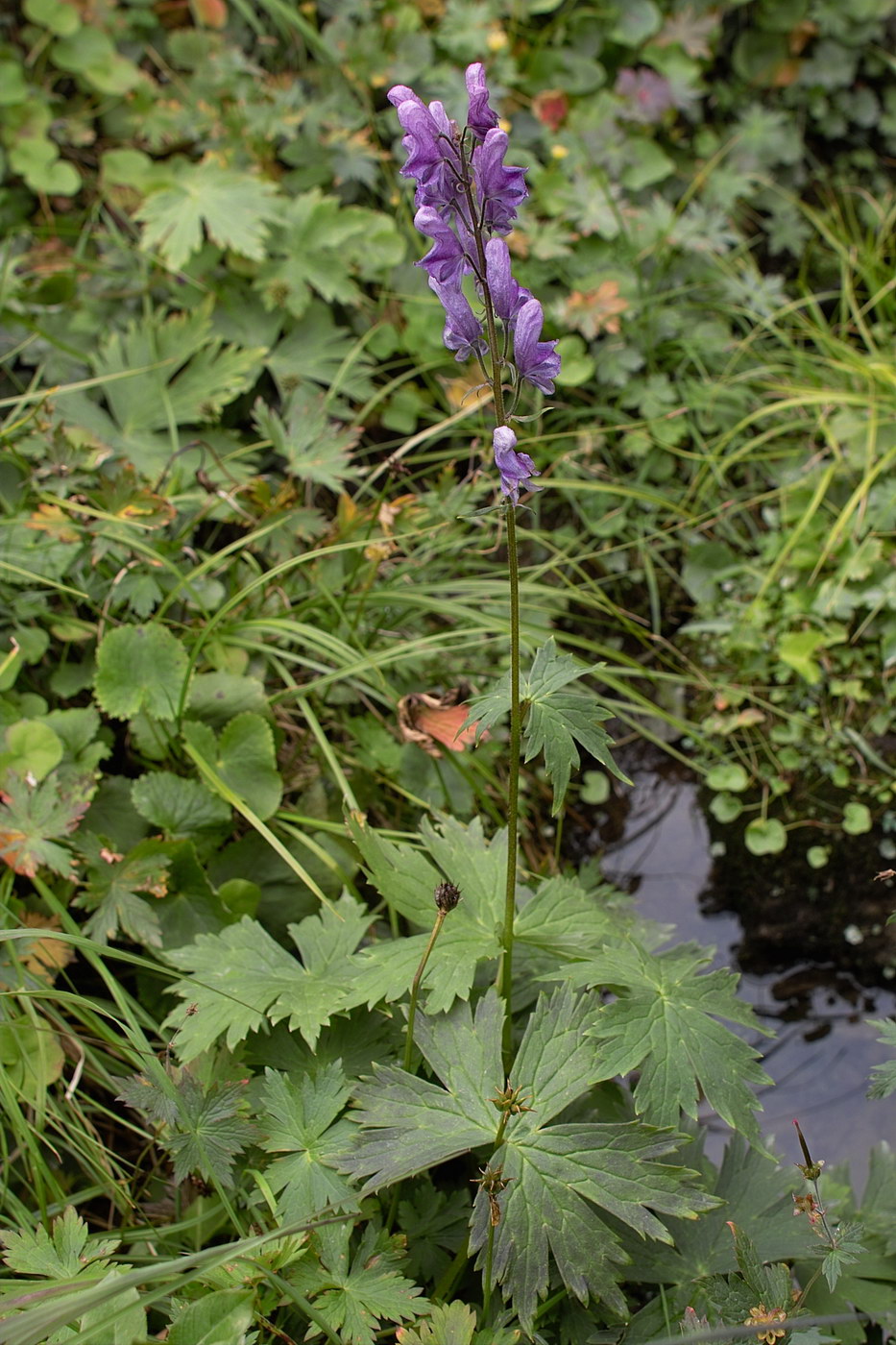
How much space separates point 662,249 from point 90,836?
2.60 meters

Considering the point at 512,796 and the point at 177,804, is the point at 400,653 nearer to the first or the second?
the point at 177,804

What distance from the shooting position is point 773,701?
279 centimetres

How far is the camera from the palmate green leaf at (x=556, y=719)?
1461 millimetres

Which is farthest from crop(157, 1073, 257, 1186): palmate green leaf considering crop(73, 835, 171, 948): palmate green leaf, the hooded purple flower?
the hooded purple flower

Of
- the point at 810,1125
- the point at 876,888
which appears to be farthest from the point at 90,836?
the point at 876,888

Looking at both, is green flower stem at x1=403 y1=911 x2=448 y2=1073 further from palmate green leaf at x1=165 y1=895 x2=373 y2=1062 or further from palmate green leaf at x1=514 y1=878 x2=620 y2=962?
palmate green leaf at x1=514 y1=878 x2=620 y2=962

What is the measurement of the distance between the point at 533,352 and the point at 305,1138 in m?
1.28

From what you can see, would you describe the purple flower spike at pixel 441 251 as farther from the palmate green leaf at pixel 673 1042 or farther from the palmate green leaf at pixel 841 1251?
the palmate green leaf at pixel 841 1251

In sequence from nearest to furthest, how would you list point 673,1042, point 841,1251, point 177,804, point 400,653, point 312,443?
point 841,1251
point 673,1042
point 177,804
point 400,653
point 312,443

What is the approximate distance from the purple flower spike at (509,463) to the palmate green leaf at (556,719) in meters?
0.29

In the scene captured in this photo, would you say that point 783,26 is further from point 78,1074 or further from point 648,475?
point 78,1074

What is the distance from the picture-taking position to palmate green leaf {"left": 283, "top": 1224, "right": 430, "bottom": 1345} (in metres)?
1.49

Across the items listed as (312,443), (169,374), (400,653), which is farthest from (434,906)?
(169,374)

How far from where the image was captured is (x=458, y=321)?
136cm
